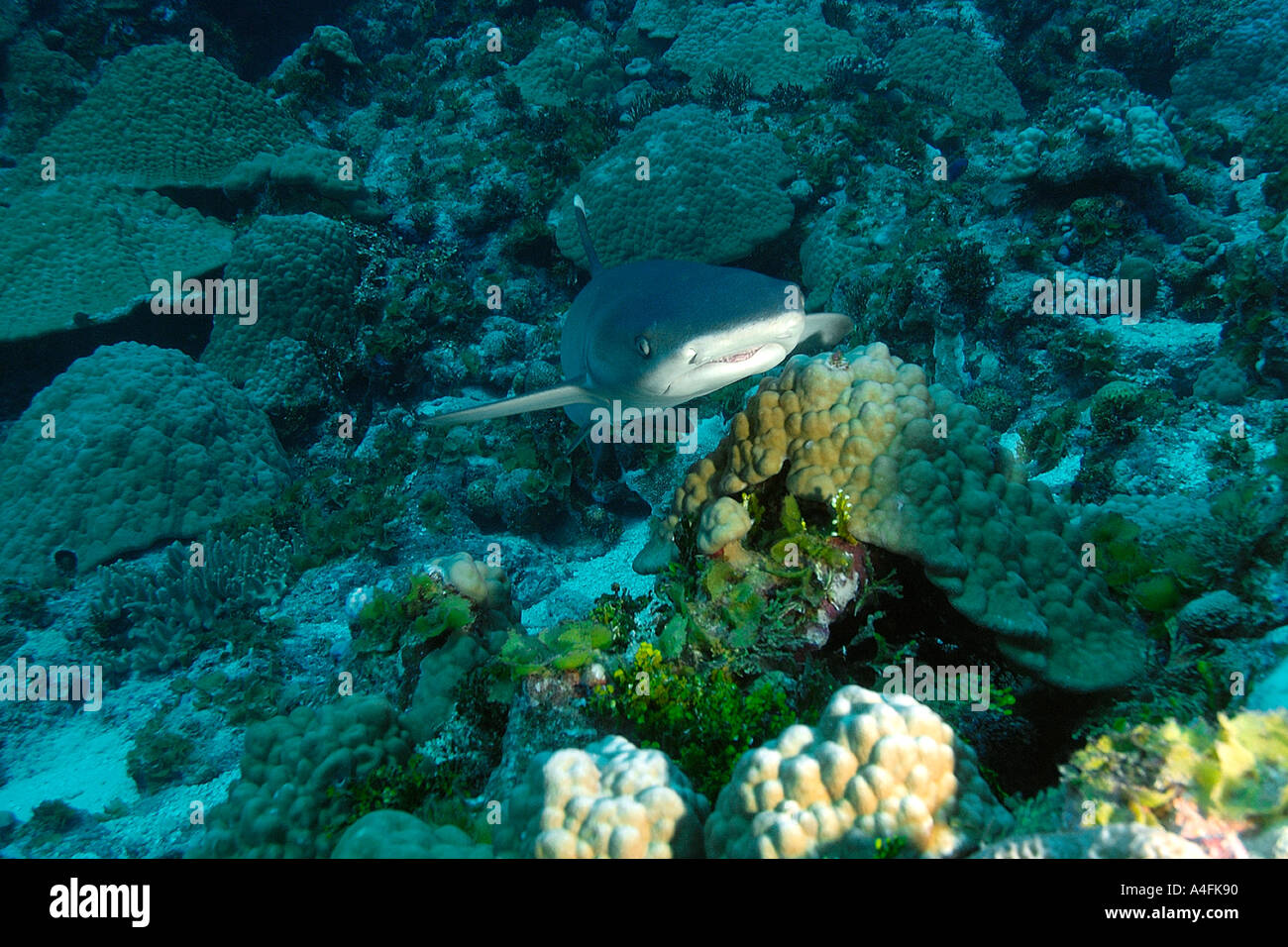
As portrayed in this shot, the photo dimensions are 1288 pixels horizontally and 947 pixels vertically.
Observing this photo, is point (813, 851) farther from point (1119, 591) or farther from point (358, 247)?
point (358, 247)

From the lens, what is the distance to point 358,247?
9273 millimetres

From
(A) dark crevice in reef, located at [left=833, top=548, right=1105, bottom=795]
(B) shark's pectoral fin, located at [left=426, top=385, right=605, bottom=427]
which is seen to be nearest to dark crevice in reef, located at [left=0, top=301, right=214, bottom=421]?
(B) shark's pectoral fin, located at [left=426, top=385, right=605, bottom=427]

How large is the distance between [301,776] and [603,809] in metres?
2.01

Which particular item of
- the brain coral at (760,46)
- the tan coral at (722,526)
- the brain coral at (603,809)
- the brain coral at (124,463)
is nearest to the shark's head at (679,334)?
the tan coral at (722,526)

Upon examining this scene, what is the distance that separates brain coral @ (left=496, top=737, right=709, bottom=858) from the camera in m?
1.56

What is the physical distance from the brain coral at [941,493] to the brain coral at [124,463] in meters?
6.65

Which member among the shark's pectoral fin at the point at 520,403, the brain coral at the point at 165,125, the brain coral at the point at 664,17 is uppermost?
the brain coral at the point at 664,17

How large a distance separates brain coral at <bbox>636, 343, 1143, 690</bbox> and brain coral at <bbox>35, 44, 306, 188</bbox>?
12508mm

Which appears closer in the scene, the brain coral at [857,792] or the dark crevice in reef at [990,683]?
the brain coral at [857,792]

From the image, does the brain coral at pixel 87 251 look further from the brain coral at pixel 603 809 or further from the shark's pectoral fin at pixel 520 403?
the brain coral at pixel 603 809

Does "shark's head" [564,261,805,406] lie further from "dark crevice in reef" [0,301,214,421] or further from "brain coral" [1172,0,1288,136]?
"brain coral" [1172,0,1288,136]

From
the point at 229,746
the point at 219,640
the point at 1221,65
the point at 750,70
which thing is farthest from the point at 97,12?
the point at 1221,65

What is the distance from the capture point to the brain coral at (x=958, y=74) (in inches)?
439

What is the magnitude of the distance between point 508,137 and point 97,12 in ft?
33.7
